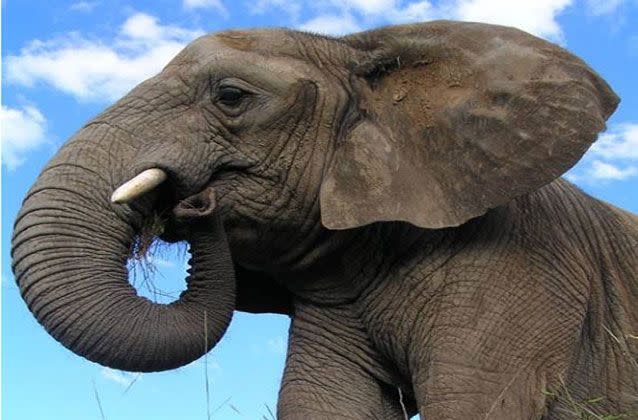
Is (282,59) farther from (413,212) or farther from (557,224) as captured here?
(557,224)

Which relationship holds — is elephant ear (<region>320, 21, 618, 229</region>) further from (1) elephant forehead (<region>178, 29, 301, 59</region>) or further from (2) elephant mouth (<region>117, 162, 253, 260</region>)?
(2) elephant mouth (<region>117, 162, 253, 260</region>)

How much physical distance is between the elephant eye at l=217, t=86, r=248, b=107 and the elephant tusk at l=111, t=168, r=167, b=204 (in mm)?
571

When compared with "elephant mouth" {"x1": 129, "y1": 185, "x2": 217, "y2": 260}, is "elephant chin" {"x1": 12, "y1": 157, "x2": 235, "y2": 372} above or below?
below

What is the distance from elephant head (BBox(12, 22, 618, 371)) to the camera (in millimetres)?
6910

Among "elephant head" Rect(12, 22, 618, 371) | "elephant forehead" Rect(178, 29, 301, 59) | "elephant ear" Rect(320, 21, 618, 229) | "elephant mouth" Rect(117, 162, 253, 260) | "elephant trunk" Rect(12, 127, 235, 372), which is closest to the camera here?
"elephant trunk" Rect(12, 127, 235, 372)

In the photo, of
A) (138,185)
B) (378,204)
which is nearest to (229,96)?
(138,185)

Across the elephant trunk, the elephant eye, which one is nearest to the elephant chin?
the elephant trunk

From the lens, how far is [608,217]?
8.12 metres

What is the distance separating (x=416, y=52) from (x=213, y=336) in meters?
1.89

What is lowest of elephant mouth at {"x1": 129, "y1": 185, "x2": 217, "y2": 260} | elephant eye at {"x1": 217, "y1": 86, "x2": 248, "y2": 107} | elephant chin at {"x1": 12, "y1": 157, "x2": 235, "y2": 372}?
elephant chin at {"x1": 12, "y1": 157, "x2": 235, "y2": 372}

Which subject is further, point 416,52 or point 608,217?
point 608,217

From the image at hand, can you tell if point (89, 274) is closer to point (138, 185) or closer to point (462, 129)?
point (138, 185)

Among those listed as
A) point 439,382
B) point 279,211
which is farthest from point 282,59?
point 439,382

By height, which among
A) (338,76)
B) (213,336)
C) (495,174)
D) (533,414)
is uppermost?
(338,76)
